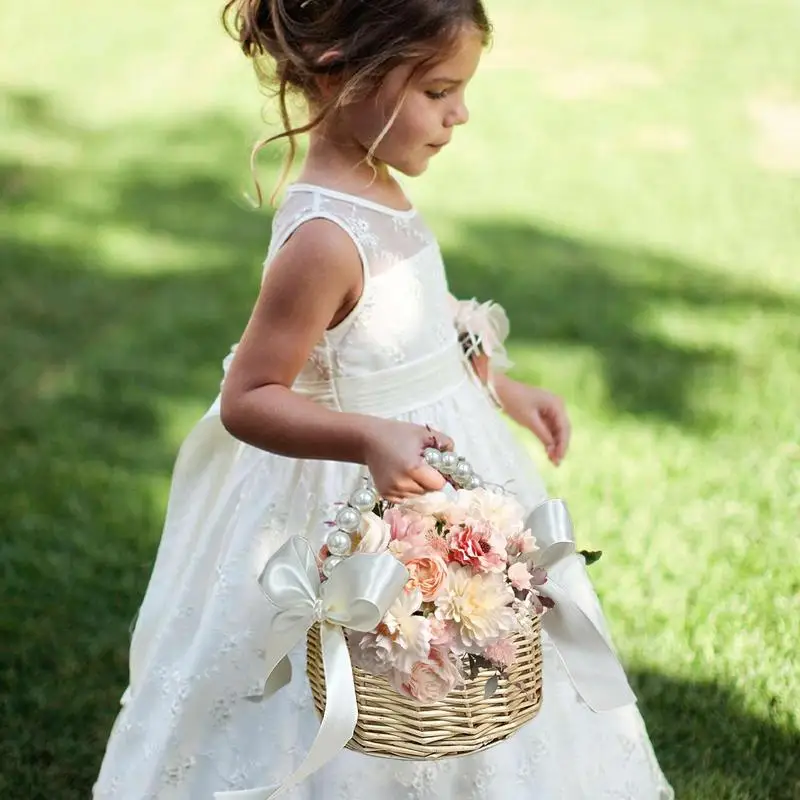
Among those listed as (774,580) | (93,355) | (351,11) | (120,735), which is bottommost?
(93,355)

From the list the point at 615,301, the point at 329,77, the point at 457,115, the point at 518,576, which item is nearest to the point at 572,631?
the point at 518,576

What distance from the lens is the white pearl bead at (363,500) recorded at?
67.4 inches

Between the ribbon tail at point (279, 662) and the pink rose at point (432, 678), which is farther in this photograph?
the ribbon tail at point (279, 662)

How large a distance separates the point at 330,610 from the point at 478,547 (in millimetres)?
209

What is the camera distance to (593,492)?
3533 mm

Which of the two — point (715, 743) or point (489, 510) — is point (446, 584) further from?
point (715, 743)

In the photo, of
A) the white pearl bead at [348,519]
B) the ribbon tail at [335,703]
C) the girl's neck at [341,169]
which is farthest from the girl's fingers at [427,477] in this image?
the girl's neck at [341,169]

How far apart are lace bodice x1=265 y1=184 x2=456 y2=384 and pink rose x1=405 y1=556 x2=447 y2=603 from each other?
0.52 meters

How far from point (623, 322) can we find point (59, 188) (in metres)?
3.17

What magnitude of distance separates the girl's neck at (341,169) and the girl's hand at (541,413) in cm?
53

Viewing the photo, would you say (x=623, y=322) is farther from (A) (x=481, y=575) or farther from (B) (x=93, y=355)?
(A) (x=481, y=575)

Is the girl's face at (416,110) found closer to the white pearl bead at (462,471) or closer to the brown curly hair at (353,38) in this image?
the brown curly hair at (353,38)

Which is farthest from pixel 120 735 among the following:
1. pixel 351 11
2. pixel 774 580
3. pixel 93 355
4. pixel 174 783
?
pixel 93 355

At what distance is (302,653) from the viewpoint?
2146 millimetres
